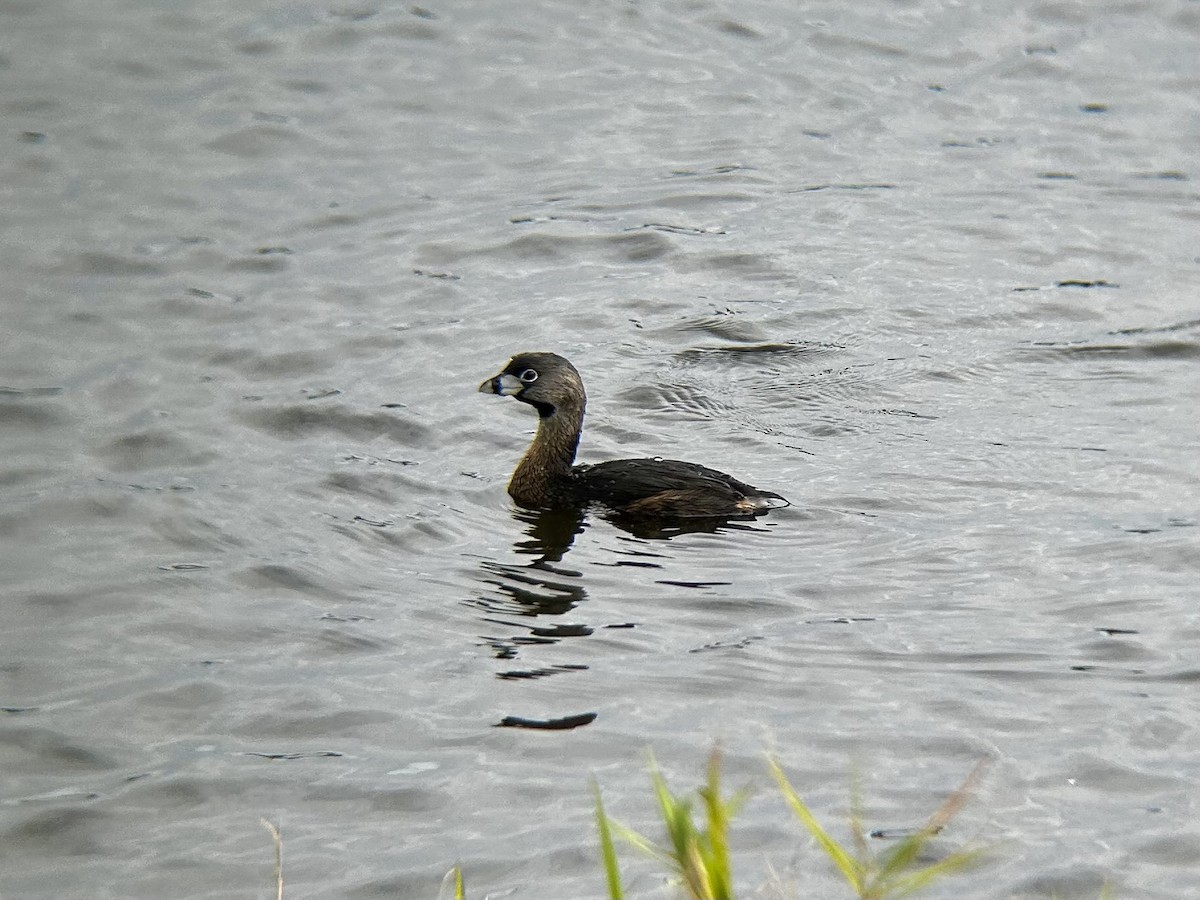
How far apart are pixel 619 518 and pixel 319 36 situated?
8.98 meters

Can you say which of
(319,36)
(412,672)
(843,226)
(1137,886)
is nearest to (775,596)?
(412,672)

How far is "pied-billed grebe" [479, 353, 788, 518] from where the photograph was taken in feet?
27.5

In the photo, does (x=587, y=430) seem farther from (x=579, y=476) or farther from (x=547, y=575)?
(x=547, y=575)

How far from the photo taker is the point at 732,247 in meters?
12.5

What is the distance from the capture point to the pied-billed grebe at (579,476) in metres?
8.38

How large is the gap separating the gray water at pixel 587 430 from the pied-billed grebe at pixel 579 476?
18cm

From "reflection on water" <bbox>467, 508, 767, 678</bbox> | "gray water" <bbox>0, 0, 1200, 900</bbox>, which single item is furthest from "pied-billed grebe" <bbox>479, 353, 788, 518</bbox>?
"gray water" <bbox>0, 0, 1200, 900</bbox>

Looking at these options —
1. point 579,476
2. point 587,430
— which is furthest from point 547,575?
point 587,430

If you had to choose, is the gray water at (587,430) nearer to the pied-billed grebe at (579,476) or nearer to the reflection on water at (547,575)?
the reflection on water at (547,575)

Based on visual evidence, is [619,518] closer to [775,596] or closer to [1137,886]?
[775,596]

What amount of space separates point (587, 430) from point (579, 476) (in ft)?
3.68

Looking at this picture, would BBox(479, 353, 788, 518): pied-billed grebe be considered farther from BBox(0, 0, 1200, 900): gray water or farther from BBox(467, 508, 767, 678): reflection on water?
BBox(0, 0, 1200, 900): gray water

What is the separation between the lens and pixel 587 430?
32.6ft

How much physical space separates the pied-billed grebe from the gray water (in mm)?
177
